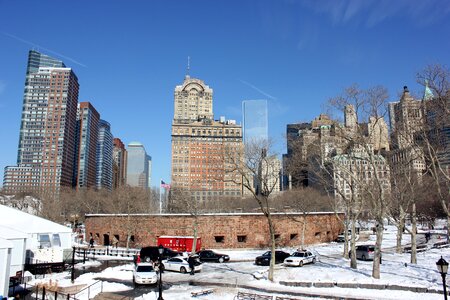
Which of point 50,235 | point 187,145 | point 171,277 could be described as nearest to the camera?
point 171,277

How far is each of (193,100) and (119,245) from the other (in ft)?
516

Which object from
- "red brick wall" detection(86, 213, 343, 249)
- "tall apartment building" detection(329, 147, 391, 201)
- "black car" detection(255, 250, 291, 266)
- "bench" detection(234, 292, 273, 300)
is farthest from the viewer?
"red brick wall" detection(86, 213, 343, 249)

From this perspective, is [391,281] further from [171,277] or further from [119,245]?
[119,245]

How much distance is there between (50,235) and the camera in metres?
33.2

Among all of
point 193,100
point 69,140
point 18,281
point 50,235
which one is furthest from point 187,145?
point 18,281

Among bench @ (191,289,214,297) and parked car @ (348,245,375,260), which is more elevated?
parked car @ (348,245,375,260)

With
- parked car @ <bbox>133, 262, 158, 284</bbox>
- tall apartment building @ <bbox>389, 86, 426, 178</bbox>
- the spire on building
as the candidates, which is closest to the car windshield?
parked car @ <bbox>133, 262, 158, 284</bbox>

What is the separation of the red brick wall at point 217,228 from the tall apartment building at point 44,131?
14007cm

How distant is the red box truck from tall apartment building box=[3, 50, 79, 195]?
14693cm

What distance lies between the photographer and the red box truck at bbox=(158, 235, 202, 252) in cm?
3872

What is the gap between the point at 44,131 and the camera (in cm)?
17150

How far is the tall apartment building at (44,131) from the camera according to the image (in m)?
170

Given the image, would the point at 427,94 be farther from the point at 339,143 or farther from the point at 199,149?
the point at 199,149

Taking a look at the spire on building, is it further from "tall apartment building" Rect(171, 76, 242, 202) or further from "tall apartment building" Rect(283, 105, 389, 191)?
"tall apartment building" Rect(171, 76, 242, 202)
